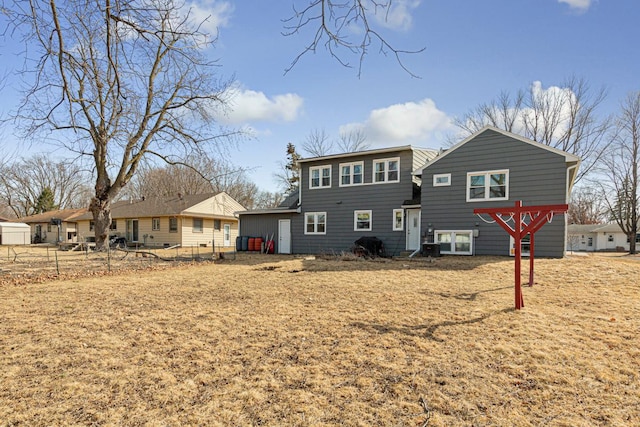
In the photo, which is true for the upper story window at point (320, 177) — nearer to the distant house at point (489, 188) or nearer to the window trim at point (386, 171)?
the window trim at point (386, 171)

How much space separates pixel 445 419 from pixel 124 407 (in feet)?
8.49

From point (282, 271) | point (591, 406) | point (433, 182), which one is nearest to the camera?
point (591, 406)

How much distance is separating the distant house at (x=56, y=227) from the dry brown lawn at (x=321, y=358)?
3096 cm

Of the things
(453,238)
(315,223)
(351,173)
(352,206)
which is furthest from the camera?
(315,223)

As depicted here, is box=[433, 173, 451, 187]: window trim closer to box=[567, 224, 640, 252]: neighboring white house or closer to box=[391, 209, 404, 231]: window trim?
box=[391, 209, 404, 231]: window trim

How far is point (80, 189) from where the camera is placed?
49969 mm

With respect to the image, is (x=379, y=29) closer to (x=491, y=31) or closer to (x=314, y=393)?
(x=491, y=31)

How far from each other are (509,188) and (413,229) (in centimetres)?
438

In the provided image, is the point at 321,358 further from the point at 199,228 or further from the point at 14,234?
the point at 14,234

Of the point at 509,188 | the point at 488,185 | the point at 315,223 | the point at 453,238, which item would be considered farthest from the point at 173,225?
the point at 509,188

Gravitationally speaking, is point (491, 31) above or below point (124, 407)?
above

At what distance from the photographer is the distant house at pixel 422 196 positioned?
13281 mm

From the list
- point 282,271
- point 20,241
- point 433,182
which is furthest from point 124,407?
point 20,241

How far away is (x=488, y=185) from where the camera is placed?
14.2 m
